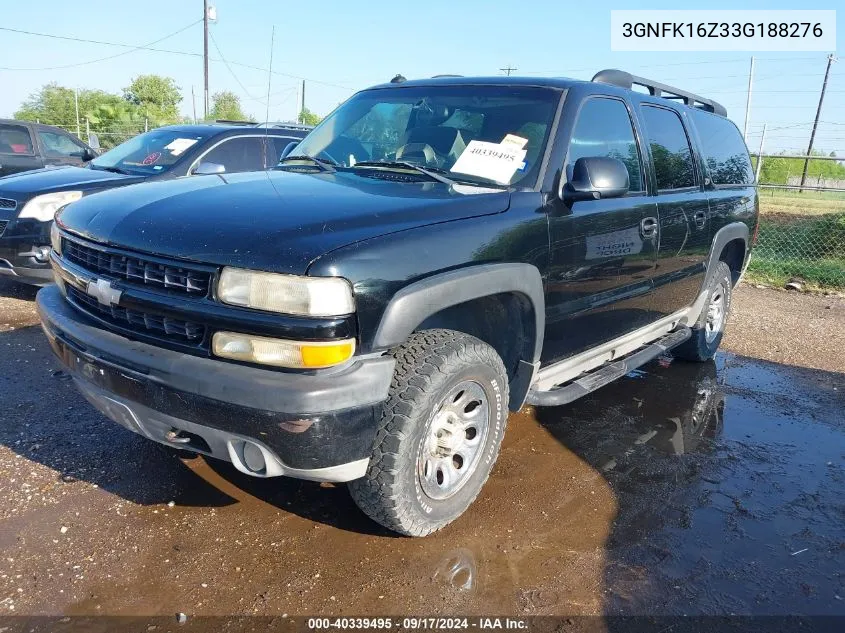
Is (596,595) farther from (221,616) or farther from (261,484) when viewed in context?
(261,484)

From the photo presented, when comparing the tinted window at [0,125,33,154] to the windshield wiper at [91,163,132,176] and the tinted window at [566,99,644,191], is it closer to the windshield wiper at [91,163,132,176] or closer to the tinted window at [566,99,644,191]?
the windshield wiper at [91,163,132,176]

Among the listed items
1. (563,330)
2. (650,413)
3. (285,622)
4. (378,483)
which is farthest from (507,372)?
(650,413)

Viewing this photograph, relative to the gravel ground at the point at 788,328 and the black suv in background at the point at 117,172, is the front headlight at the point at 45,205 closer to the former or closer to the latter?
the black suv in background at the point at 117,172

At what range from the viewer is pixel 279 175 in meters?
3.38

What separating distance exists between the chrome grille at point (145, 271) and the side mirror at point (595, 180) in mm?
1735

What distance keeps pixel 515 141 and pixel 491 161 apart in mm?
183

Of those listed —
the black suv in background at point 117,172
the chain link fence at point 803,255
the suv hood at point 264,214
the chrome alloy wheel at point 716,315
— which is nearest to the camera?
the suv hood at point 264,214

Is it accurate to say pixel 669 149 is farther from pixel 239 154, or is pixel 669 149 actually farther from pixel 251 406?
pixel 239 154

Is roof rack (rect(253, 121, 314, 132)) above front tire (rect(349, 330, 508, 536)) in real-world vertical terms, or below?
above

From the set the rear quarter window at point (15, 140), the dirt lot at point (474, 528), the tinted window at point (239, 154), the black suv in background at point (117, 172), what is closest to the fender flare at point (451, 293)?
the dirt lot at point (474, 528)

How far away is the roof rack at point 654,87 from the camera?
4.05 meters

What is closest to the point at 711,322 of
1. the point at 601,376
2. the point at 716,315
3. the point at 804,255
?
the point at 716,315

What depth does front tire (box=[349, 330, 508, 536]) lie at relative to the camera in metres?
2.49

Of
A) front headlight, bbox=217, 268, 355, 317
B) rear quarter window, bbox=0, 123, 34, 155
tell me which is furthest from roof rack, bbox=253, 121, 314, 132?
front headlight, bbox=217, 268, 355, 317
